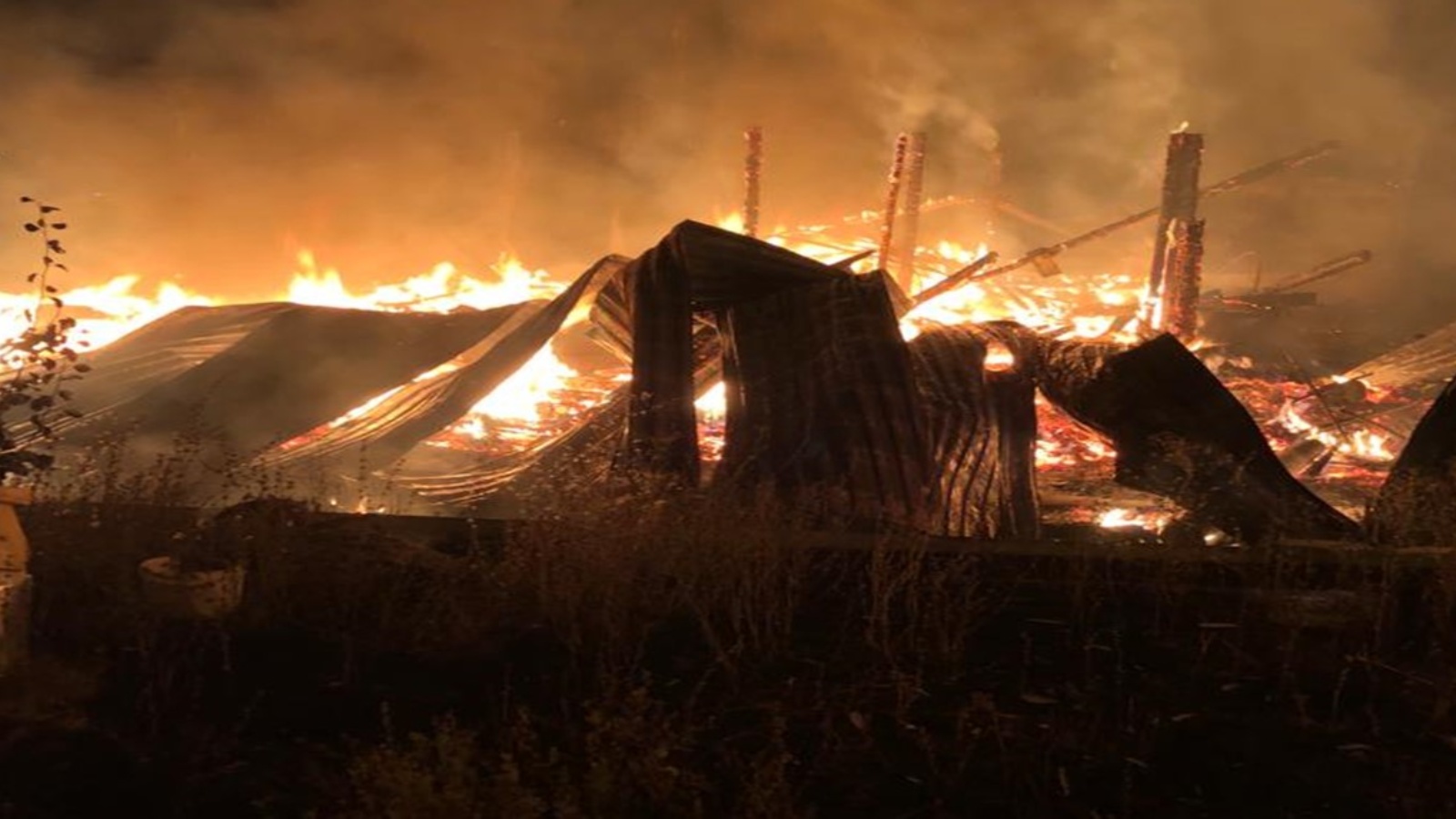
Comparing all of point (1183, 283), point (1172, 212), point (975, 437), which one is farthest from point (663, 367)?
point (1172, 212)

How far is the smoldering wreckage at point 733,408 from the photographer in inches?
270

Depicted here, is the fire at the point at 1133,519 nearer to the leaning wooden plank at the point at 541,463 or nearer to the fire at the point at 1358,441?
the leaning wooden plank at the point at 541,463

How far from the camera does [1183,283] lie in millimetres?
14672

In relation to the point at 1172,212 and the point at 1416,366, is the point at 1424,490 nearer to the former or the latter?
the point at 1416,366

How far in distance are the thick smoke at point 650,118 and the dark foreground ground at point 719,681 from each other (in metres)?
13.6

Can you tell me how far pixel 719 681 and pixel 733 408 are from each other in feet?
10.2

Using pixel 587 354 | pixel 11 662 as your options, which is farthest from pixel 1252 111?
pixel 11 662

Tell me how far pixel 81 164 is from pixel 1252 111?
1965cm

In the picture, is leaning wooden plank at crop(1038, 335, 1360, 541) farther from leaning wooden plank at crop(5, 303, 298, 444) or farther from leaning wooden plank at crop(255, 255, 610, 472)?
leaning wooden plank at crop(5, 303, 298, 444)

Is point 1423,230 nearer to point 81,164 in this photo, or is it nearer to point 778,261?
point 778,261

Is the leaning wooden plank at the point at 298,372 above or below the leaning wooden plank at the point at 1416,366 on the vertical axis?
below

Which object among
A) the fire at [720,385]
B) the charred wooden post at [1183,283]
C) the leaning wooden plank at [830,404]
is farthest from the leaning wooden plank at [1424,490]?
the charred wooden post at [1183,283]

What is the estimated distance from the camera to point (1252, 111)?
2194 centimetres

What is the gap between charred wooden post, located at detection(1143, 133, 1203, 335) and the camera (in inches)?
588
